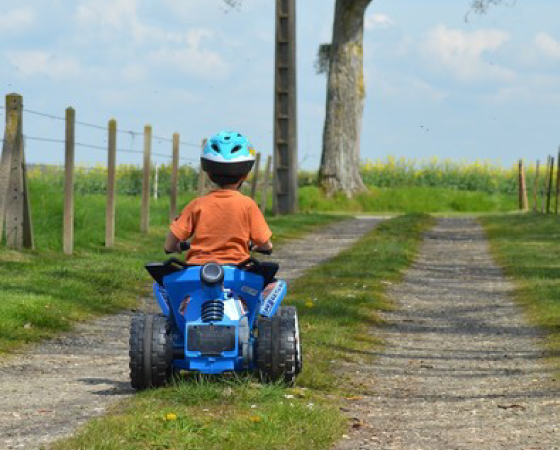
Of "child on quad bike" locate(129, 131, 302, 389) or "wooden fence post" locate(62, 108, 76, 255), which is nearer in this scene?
"child on quad bike" locate(129, 131, 302, 389)

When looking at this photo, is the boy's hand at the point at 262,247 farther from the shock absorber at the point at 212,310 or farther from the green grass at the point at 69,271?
the green grass at the point at 69,271

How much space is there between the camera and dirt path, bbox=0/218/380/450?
7707 millimetres

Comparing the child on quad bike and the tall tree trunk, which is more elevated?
the tall tree trunk

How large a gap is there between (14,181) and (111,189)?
3559mm

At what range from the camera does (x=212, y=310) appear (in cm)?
844

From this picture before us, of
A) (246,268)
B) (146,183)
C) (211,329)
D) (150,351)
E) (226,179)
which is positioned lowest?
(150,351)

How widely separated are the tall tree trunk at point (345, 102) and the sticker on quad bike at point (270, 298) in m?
33.0

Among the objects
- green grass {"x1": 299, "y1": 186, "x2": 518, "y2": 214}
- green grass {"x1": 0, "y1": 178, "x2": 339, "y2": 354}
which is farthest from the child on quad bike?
green grass {"x1": 299, "y1": 186, "x2": 518, "y2": 214}

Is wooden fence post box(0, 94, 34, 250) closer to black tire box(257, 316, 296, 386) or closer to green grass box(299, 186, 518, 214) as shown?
black tire box(257, 316, 296, 386)

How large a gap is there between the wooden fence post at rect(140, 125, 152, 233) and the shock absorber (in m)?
Answer: 15.9

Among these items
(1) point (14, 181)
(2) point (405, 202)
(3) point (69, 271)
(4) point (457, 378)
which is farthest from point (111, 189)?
(2) point (405, 202)

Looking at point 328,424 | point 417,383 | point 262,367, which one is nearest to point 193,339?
point 262,367

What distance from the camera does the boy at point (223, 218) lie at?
28.3 ft

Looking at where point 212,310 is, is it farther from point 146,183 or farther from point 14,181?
point 146,183
